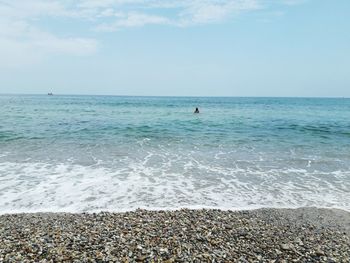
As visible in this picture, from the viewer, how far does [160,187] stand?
1024 centimetres

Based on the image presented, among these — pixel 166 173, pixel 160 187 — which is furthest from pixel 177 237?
pixel 166 173

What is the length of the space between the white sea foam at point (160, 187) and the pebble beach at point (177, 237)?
0.95 metres

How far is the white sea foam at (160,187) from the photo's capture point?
871 cm

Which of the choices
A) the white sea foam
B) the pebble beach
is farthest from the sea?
the pebble beach

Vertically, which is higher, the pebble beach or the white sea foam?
the pebble beach

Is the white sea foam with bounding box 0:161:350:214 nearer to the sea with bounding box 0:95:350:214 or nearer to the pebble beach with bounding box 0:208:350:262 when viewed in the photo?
the sea with bounding box 0:95:350:214

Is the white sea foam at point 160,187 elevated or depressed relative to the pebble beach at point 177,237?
depressed

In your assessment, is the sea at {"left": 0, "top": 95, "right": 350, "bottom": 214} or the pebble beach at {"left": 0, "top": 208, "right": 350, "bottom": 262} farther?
the sea at {"left": 0, "top": 95, "right": 350, "bottom": 214}

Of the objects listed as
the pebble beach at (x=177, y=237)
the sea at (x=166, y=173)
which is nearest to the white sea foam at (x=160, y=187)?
the sea at (x=166, y=173)

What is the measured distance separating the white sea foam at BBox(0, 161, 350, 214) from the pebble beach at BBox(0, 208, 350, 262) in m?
0.95

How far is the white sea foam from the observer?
28.6 feet

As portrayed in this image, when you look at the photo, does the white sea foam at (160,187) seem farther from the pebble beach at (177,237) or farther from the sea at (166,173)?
the pebble beach at (177,237)

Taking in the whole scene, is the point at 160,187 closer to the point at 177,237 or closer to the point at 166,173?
the point at 166,173

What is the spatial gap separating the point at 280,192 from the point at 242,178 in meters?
1.86
